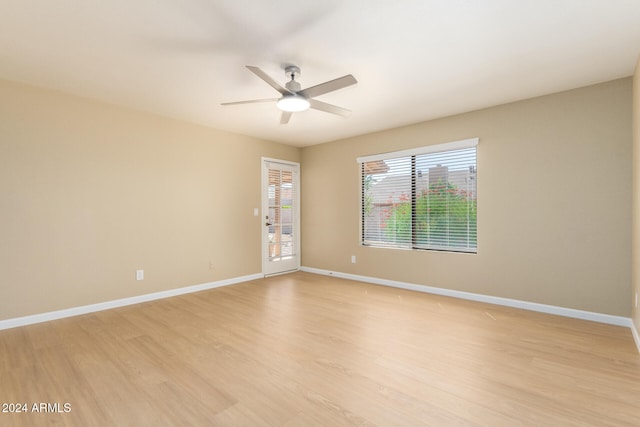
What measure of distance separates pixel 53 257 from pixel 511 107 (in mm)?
5412

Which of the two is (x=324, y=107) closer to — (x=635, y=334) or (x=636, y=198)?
(x=636, y=198)

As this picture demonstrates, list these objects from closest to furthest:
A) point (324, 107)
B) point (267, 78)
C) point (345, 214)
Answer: point (267, 78) < point (324, 107) < point (345, 214)

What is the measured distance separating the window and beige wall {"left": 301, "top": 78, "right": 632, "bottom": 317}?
140 millimetres

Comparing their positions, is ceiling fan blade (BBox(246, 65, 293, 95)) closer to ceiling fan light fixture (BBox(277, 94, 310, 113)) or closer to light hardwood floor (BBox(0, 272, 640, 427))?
ceiling fan light fixture (BBox(277, 94, 310, 113))

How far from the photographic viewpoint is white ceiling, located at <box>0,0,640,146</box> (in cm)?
193

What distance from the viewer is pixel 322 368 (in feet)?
7.09

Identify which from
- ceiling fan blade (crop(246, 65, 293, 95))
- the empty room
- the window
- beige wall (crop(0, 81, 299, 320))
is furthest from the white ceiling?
the window

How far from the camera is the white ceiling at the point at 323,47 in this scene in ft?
6.32

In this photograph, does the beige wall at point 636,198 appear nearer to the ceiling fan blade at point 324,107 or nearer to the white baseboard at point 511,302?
the white baseboard at point 511,302

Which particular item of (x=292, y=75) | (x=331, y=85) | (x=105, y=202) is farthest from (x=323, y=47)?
(x=105, y=202)

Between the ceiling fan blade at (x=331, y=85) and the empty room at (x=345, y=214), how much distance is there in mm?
16

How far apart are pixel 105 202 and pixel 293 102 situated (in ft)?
8.58

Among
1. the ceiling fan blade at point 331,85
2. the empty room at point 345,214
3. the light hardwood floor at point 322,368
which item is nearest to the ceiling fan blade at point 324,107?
the empty room at point 345,214

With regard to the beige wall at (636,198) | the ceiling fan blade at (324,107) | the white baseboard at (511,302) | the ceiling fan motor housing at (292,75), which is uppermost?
the ceiling fan motor housing at (292,75)
